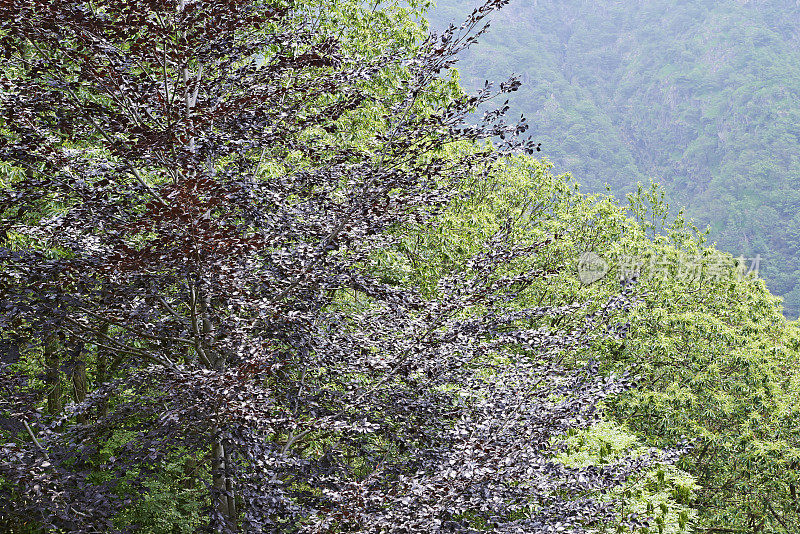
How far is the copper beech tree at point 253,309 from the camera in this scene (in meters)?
3.49

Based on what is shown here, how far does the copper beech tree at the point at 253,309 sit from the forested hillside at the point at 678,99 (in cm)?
8495

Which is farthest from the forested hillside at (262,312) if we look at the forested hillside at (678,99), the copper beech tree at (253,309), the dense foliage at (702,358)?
→ the forested hillside at (678,99)

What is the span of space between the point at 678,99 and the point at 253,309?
475 ft

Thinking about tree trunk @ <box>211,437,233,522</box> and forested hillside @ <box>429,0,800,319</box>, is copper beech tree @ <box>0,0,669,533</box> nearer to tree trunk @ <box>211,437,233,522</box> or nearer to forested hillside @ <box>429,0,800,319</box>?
tree trunk @ <box>211,437,233,522</box>

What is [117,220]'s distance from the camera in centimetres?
413

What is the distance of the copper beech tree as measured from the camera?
3.49 m

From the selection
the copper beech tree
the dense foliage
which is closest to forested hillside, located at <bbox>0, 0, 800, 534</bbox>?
the copper beech tree

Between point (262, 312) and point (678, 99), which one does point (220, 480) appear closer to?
point (262, 312)

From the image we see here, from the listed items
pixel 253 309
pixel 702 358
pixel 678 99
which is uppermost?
pixel 678 99

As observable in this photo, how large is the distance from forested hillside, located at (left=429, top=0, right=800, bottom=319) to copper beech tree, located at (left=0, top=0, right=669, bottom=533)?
84946 mm

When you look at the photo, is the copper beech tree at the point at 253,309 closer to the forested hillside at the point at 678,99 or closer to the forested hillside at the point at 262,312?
the forested hillside at the point at 262,312

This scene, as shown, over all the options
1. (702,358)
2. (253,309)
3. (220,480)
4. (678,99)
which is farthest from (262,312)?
(678,99)

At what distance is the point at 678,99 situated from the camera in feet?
420

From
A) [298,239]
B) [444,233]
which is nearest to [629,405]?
[444,233]
